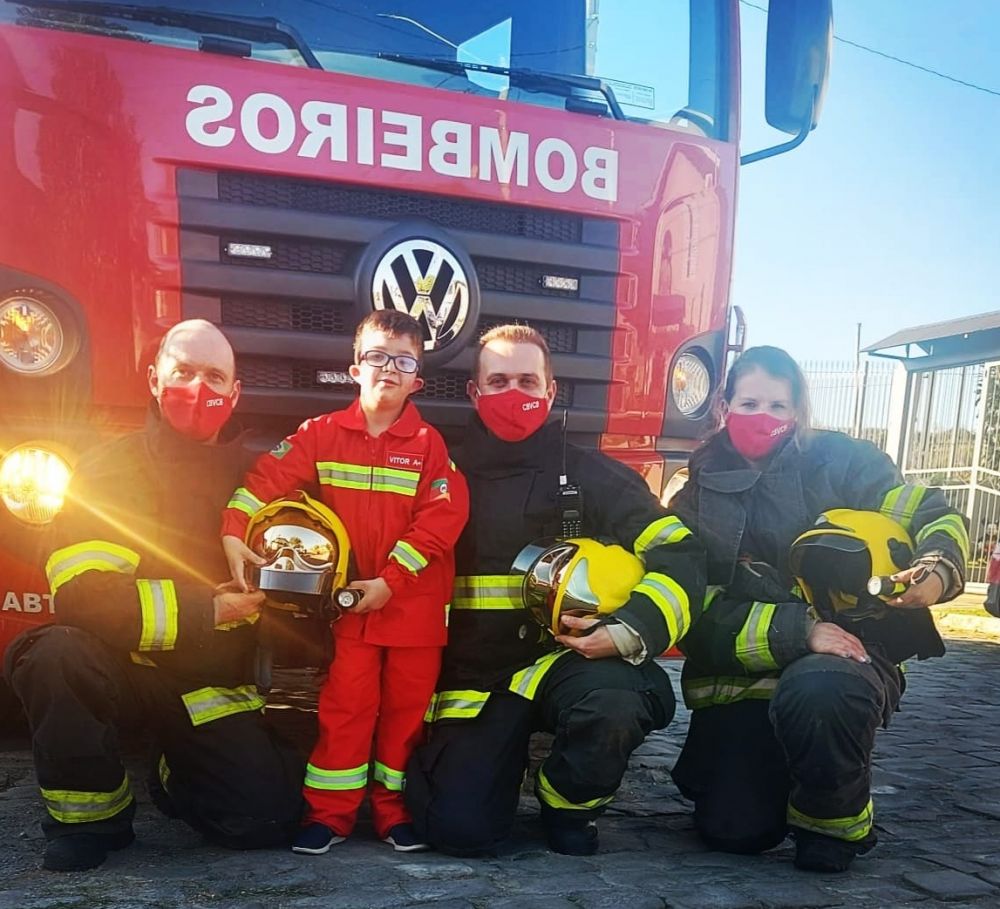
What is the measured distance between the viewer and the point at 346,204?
334 cm

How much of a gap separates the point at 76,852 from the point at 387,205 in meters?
1.99

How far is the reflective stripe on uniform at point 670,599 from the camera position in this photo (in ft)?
9.25

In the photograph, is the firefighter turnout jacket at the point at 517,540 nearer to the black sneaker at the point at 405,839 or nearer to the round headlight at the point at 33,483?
the black sneaker at the point at 405,839

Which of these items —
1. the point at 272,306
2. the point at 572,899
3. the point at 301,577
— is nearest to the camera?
the point at 572,899

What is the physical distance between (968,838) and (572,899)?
134 centimetres

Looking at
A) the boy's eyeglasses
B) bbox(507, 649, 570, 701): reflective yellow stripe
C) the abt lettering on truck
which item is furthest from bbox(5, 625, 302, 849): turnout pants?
the abt lettering on truck

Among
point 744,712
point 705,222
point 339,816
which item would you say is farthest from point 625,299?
point 339,816

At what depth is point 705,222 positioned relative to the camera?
396 cm

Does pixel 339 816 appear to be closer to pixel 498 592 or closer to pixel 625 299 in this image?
pixel 498 592

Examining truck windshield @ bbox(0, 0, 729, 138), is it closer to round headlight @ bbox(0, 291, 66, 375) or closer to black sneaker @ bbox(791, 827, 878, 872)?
round headlight @ bbox(0, 291, 66, 375)

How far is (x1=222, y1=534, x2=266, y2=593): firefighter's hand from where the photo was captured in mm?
2758

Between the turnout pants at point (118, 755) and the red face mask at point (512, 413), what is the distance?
102cm

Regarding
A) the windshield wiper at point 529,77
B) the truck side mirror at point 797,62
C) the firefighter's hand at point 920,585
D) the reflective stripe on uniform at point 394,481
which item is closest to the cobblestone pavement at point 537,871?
the firefighter's hand at point 920,585

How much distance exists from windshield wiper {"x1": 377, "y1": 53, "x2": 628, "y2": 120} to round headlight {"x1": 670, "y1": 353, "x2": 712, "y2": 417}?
2.93ft
